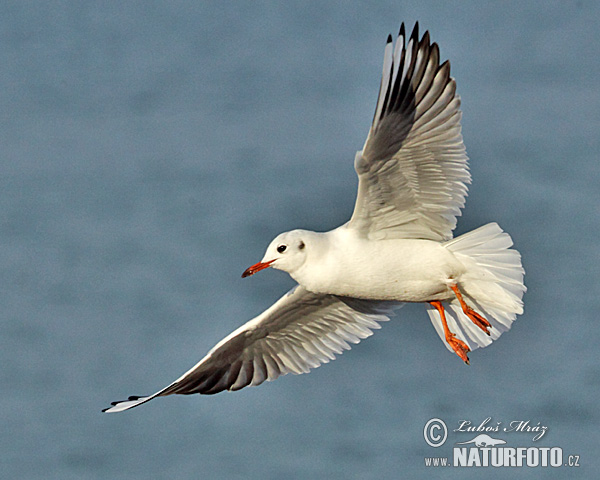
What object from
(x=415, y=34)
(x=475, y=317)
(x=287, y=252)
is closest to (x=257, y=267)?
(x=287, y=252)

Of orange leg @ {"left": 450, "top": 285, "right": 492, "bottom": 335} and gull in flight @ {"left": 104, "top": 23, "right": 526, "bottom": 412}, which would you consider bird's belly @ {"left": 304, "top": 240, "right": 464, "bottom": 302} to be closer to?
gull in flight @ {"left": 104, "top": 23, "right": 526, "bottom": 412}

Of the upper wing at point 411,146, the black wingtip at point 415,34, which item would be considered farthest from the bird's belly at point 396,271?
the black wingtip at point 415,34

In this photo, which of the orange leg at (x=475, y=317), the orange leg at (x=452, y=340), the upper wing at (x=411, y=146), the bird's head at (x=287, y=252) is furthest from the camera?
the orange leg at (x=452, y=340)

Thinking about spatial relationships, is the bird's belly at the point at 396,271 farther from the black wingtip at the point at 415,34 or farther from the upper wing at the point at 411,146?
the black wingtip at the point at 415,34

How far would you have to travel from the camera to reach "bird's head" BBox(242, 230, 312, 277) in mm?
8703

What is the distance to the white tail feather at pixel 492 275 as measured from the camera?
8938 mm

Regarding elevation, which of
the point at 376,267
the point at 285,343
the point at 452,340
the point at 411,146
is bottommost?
the point at 452,340

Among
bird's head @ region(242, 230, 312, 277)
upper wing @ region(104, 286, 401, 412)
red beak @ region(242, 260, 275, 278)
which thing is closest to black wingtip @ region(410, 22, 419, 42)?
bird's head @ region(242, 230, 312, 277)

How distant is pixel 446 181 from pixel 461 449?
4879 millimetres

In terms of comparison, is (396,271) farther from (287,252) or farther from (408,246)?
(287,252)

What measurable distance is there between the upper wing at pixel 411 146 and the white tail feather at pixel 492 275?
0.33m

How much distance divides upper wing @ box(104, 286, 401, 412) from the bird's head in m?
1.27

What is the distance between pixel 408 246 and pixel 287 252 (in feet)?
3.43

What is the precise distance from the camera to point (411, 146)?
327 inches
